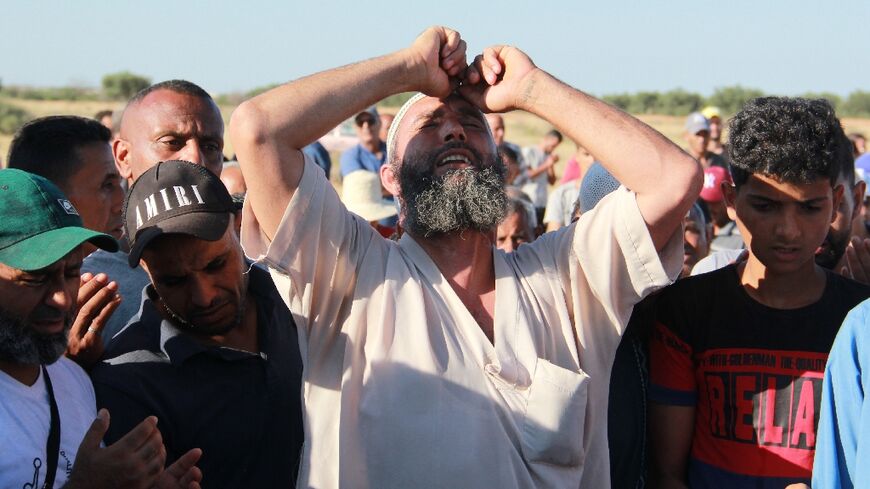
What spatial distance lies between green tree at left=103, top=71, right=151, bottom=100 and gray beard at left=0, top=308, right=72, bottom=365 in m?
52.1

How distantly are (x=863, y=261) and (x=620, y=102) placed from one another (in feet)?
180

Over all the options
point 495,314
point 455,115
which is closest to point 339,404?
point 495,314

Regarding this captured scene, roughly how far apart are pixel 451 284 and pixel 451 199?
0.28 metres

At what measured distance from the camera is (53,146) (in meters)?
4.60

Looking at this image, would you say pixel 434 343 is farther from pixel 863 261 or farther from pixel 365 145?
pixel 365 145

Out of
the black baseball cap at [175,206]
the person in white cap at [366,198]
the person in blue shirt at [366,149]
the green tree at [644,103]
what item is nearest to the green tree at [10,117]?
the green tree at [644,103]

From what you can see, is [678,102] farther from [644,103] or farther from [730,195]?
[730,195]

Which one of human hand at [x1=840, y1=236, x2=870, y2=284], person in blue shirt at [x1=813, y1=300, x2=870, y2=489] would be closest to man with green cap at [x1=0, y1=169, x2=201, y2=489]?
person in blue shirt at [x1=813, y1=300, x2=870, y2=489]

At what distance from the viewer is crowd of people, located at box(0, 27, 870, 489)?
309cm

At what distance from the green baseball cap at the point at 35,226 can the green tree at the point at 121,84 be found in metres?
51.8

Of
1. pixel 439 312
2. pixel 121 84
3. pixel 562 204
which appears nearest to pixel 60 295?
pixel 439 312

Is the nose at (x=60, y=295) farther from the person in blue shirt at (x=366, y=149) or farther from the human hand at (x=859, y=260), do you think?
the person in blue shirt at (x=366, y=149)

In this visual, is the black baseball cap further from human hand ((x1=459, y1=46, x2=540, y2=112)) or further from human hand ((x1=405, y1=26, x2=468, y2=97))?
human hand ((x1=459, y1=46, x2=540, y2=112))

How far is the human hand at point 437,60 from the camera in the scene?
3.43 m
